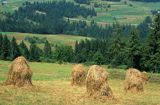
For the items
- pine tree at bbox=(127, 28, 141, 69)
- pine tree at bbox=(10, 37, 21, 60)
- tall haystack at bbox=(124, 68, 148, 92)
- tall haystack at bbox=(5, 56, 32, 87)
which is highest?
tall haystack at bbox=(5, 56, 32, 87)

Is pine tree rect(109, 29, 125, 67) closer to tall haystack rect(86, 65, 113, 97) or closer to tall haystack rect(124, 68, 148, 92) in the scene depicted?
tall haystack rect(124, 68, 148, 92)

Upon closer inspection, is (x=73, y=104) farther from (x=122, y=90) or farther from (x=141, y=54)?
(x=141, y=54)

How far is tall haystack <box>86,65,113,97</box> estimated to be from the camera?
39562mm

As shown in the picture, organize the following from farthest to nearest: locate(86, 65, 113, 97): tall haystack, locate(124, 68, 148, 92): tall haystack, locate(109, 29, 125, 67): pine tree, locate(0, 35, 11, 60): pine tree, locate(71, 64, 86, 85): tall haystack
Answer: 1. locate(0, 35, 11, 60): pine tree
2. locate(109, 29, 125, 67): pine tree
3. locate(71, 64, 86, 85): tall haystack
4. locate(124, 68, 148, 92): tall haystack
5. locate(86, 65, 113, 97): tall haystack

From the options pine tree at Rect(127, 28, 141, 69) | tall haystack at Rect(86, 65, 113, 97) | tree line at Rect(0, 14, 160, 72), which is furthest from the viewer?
pine tree at Rect(127, 28, 141, 69)

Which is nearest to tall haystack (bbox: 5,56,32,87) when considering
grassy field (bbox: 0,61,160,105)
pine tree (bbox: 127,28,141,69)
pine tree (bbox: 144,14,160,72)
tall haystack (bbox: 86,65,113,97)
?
grassy field (bbox: 0,61,160,105)

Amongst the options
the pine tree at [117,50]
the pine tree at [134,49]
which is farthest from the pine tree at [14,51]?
the pine tree at [134,49]

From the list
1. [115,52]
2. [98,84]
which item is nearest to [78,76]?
[98,84]

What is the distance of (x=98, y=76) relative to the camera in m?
40.3

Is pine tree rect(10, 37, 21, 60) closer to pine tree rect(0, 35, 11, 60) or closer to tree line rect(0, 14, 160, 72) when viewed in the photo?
tree line rect(0, 14, 160, 72)

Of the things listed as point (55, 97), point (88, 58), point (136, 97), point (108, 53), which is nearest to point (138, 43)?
point (108, 53)

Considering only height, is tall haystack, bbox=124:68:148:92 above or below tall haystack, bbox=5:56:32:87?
below

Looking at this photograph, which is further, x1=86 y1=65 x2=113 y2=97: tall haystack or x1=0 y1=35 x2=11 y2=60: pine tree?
x1=0 y1=35 x2=11 y2=60: pine tree

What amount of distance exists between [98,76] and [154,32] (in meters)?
60.1
